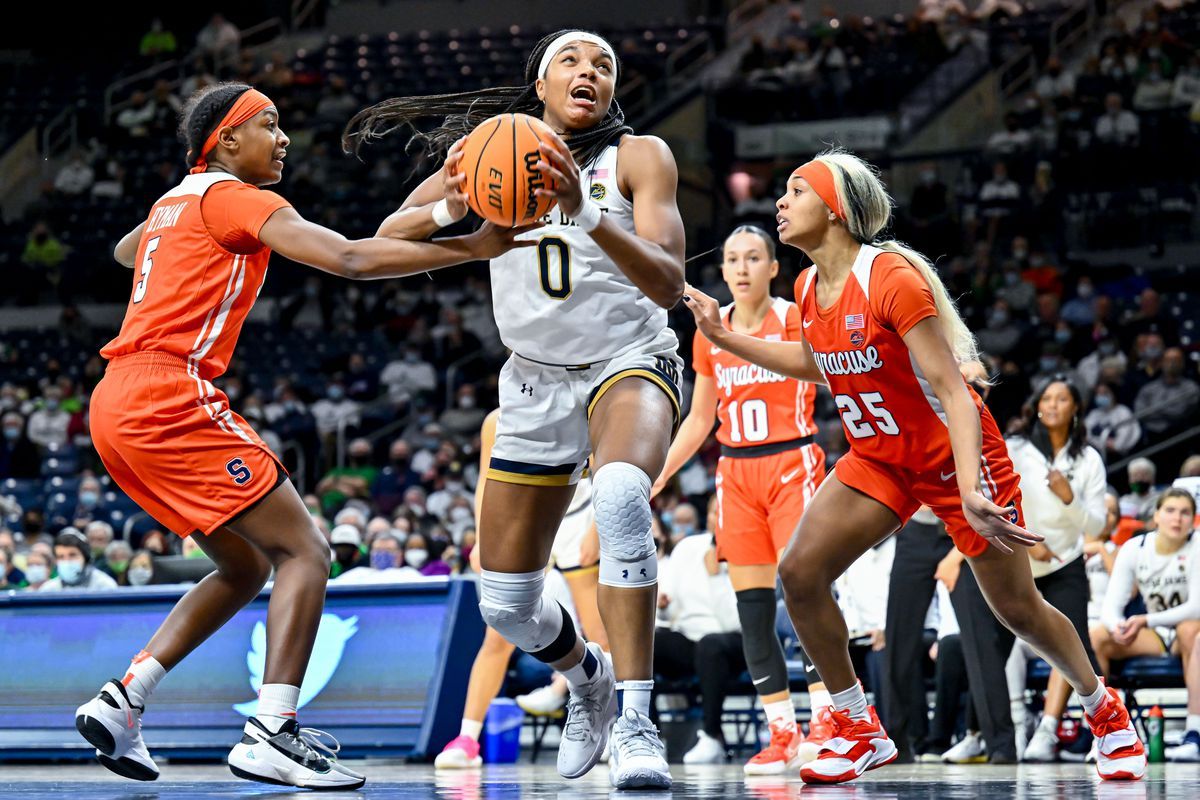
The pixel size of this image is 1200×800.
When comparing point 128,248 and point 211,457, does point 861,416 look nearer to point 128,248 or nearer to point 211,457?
point 211,457

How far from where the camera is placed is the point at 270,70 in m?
25.4

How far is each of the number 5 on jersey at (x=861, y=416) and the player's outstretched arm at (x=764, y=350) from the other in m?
0.31

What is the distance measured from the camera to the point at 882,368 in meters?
4.85

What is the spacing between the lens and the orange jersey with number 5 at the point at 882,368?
4811 millimetres

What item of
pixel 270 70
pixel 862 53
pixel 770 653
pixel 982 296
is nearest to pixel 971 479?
pixel 770 653

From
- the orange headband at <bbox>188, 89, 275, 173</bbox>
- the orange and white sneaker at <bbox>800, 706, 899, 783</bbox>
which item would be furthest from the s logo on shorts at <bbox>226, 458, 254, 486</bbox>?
the orange and white sneaker at <bbox>800, 706, 899, 783</bbox>

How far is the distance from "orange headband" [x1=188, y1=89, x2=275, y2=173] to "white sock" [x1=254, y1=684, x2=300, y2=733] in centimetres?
168

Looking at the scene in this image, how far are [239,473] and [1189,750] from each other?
5149 mm

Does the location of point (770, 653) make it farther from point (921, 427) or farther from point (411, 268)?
point (411, 268)

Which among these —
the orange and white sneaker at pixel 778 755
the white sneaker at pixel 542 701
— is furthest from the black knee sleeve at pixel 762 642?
the white sneaker at pixel 542 701

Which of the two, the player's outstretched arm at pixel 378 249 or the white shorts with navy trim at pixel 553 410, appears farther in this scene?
the white shorts with navy trim at pixel 553 410

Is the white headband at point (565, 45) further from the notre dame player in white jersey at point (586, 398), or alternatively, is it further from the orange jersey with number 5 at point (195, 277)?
the orange jersey with number 5 at point (195, 277)

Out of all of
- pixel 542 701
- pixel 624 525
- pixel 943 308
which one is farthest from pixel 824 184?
pixel 542 701

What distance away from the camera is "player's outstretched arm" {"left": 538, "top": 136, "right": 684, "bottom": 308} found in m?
3.83
